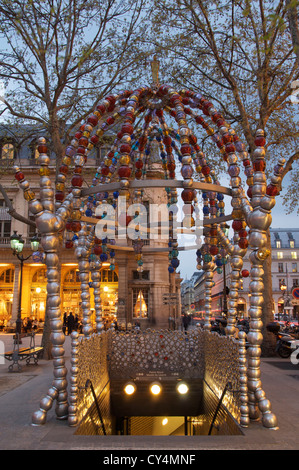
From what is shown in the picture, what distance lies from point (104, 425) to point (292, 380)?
523cm

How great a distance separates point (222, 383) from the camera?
21.1 feet

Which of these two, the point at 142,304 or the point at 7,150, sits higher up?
the point at 7,150

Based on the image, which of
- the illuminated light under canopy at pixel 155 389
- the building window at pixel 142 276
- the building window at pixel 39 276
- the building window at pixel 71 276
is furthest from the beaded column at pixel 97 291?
the building window at pixel 39 276

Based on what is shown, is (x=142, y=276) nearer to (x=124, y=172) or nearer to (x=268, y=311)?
(x=268, y=311)

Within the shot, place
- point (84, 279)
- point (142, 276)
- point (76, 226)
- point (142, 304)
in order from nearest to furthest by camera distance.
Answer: point (76, 226), point (84, 279), point (142, 304), point (142, 276)

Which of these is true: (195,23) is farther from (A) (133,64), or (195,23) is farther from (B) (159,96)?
(B) (159,96)

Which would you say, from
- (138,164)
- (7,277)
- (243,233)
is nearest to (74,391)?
(243,233)

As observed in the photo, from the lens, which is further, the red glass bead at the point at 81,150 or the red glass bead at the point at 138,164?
the red glass bead at the point at 138,164

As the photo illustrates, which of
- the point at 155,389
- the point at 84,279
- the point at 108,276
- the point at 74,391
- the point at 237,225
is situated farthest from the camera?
the point at 108,276

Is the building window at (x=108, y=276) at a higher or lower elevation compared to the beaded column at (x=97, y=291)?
higher

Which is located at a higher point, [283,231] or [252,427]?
[283,231]

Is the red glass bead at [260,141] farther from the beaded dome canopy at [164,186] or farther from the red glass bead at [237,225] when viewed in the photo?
the red glass bead at [237,225]

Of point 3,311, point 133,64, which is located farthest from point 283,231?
point 133,64

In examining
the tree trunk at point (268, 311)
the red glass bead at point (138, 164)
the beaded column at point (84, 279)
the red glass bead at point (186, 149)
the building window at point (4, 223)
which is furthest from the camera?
the building window at point (4, 223)
